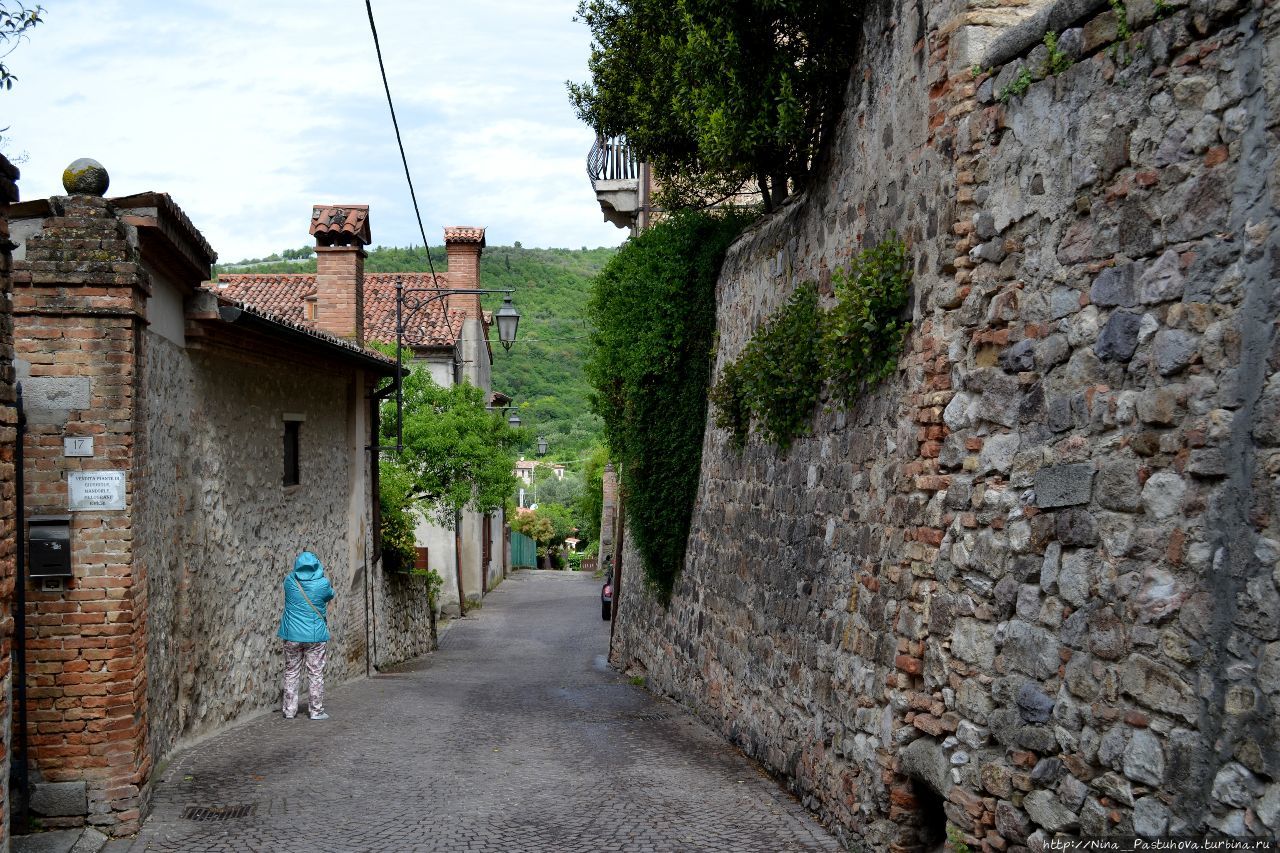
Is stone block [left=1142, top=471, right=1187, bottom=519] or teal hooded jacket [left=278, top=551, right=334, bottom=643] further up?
stone block [left=1142, top=471, right=1187, bottom=519]

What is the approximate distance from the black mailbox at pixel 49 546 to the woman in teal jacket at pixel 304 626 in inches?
153

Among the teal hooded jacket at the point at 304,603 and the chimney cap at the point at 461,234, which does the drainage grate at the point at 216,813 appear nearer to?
the teal hooded jacket at the point at 304,603

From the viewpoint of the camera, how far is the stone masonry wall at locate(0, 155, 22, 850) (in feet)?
15.7

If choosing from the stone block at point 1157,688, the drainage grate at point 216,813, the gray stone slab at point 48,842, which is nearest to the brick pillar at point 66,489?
the gray stone slab at point 48,842

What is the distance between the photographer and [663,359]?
11.8 meters

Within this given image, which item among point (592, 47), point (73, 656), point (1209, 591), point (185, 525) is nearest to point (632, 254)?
point (592, 47)

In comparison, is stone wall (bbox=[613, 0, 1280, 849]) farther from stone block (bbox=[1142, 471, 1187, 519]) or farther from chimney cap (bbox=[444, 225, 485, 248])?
chimney cap (bbox=[444, 225, 485, 248])

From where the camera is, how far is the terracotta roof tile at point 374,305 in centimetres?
2470

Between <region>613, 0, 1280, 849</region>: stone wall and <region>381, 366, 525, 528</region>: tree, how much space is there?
14758 millimetres

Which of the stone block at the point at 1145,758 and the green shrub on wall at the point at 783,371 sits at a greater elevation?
the green shrub on wall at the point at 783,371

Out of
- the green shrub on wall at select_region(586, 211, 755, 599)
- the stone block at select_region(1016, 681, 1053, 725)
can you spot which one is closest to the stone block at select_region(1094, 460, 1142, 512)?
the stone block at select_region(1016, 681, 1053, 725)

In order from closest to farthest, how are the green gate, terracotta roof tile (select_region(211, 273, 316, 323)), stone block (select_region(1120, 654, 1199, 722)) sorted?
stone block (select_region(1120, 654, 1199, 722)) < terracotta roof tile (select_region(211, 273, 316, 323)) < the green gate

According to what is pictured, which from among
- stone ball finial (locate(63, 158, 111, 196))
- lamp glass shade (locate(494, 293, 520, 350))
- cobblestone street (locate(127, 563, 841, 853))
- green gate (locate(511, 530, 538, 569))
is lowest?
green gate (locate(511, 530, 538, 569))

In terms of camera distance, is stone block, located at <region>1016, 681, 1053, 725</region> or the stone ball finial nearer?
stone block, located at <region>1016, 681, 1053, 725</region>
